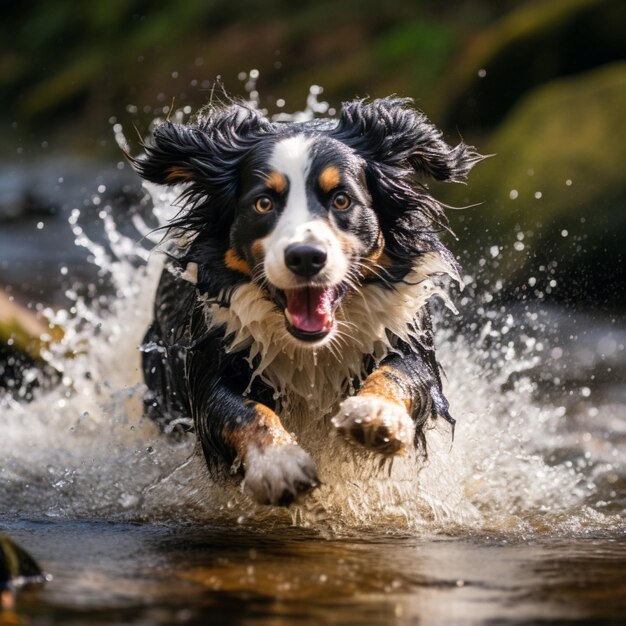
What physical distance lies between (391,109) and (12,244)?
7.73 m

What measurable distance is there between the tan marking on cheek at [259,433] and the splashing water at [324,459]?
1.25 ft

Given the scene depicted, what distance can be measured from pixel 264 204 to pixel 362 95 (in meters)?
7.93

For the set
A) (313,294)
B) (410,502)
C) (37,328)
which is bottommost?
(410,502)

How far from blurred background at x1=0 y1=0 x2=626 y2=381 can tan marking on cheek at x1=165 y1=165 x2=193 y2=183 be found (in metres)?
1.22

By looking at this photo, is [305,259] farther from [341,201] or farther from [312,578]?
[312,578]

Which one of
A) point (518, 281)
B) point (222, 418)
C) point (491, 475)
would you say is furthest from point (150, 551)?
point (518, 281)

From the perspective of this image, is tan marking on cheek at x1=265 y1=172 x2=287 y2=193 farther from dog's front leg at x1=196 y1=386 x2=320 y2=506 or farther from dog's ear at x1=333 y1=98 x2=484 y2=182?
dog's front leg at x1=196 y1=386 x2=320 y2=506

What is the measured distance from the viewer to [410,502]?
4344mm

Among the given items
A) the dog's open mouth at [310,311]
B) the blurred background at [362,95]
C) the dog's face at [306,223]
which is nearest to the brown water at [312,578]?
the dog's open mouth at [310,311]

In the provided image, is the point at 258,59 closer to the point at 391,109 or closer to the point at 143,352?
the point at 143,352

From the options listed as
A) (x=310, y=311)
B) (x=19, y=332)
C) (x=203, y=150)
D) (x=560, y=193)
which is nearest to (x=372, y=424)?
(x=310, y=311)

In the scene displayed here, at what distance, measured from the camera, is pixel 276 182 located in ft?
13.1

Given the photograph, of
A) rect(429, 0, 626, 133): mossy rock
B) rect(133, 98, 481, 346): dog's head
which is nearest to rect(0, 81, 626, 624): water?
rect(133, 98, 481, 346): dog's head

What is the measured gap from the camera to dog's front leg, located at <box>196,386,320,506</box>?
3611 mm
